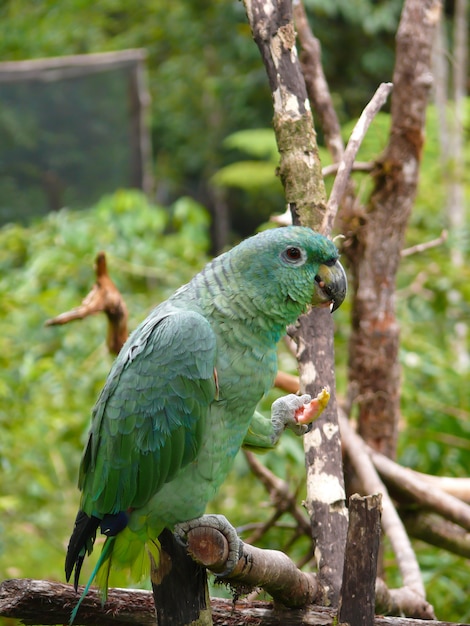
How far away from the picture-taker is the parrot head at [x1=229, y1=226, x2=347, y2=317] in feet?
5.04

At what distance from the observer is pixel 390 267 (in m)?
2.45

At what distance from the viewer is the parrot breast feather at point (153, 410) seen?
152cm

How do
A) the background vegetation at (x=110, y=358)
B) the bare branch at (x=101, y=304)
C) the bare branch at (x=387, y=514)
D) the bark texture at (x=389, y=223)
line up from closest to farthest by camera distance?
the bare branch at (x=387, y=514) → the bare branch at (x=101, y=304) → the bark texture at (x=389, y=223) → the background vegetation at (x=110, y=358)

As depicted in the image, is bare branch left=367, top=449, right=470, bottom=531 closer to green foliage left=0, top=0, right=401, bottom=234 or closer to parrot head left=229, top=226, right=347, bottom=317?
parrot head left=229, top=226, right=347, bottom=317

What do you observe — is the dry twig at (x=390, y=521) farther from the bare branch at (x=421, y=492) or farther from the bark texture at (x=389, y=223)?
the bark texture at (x=389, y=223)

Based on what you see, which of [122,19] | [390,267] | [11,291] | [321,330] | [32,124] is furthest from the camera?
[122,19]

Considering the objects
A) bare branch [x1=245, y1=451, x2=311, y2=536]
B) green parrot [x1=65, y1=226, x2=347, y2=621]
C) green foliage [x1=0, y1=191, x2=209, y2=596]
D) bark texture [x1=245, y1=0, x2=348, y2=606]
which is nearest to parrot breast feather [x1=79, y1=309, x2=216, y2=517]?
green parrot [x1=65, y1=226, x2=347, y2=621]

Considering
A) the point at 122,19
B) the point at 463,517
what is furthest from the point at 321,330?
the point at 122,19

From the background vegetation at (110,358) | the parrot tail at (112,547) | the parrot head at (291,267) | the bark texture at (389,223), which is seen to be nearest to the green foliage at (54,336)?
the background vegetation at (110,358)

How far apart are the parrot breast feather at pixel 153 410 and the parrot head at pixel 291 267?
14 centimetres

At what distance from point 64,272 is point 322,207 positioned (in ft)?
5.51

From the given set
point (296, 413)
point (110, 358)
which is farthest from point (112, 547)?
point (110, 358)

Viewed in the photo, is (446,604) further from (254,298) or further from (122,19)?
(122,19)

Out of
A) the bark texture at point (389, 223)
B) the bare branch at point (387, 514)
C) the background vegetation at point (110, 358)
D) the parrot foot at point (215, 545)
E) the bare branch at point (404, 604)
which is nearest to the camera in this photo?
the parrot foot at point (215, 545)
